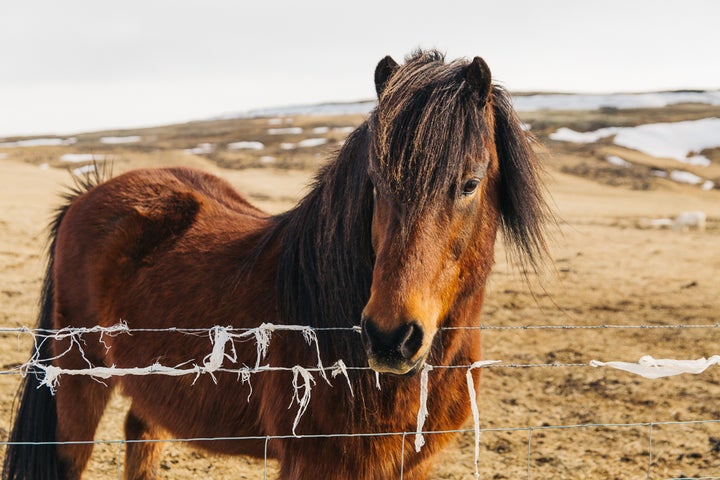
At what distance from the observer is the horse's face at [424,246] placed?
66.2 inches

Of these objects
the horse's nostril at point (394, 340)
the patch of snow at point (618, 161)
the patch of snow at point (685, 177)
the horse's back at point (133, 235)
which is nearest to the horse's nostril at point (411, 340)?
the horse's nostril at point (394, 340)

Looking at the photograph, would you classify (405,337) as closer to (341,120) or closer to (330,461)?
(330,461)

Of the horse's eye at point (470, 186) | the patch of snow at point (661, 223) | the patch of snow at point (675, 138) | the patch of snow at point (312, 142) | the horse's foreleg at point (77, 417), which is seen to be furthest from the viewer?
the patch of snow at point (312, 142)

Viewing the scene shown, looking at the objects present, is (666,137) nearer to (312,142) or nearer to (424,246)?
(312,142)

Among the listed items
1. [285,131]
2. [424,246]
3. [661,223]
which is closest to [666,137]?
[661,223]

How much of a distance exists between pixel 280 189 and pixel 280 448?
746 inches

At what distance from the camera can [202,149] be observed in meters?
36.8

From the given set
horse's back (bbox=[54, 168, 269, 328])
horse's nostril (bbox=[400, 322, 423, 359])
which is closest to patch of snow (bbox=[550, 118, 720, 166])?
horse's back (bbox=[54, 168, 269, 328])

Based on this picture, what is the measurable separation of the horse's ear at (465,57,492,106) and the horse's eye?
281 millimetres

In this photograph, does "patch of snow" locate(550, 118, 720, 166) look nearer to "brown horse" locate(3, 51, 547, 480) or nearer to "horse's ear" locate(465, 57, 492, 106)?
"brown horse" locate(3, 51, 547, 480)

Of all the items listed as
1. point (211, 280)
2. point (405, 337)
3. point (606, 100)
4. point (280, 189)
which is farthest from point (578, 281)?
point (606, 100)

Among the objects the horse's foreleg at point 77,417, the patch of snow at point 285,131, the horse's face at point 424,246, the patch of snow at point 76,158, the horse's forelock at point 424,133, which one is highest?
the patch of snow at point 285,131

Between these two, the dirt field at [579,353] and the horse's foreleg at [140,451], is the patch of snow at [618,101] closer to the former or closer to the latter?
the dirt field at [579,353]

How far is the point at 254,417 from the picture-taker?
259 cm
